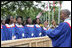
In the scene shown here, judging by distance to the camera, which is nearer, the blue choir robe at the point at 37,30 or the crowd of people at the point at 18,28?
the crowd of people at the point at 18,28

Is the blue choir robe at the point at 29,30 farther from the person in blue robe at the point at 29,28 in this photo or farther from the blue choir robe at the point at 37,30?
the blue choir robe at the point at 37,30

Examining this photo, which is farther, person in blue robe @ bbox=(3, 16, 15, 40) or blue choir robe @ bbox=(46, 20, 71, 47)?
person in blue robe @ bbox=(3, 16, 15, 40)

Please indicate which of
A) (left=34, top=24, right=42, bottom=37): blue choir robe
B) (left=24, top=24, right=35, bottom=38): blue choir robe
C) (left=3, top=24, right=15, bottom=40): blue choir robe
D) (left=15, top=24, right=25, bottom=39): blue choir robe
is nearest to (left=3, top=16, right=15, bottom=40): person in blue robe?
(left=3, top=24, right=15, bottom=40): blue choir robe

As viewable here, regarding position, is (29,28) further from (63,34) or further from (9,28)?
(63,34)

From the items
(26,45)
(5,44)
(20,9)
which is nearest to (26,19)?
(20,9)

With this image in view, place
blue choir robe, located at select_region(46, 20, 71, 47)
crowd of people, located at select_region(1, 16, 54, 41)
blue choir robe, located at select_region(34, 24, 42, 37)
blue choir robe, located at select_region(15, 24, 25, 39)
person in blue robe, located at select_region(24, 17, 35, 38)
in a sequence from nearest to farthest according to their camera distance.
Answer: blue choir robe, located at select_region(46, 20, 71, 47) < crowd of people, located at select_region(1, 16, 54, 41) < blue choir robe, located at select_region(15, 24, 25, 39) < person in blue robe, located at select_region(24, 17, 35, 38) < blue choir robe, located at select_region(34, 24, 42, 37)

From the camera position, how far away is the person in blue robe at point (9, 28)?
17.5ft

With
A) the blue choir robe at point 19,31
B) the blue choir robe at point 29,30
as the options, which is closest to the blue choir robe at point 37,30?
the blue choir robe at point 29,30

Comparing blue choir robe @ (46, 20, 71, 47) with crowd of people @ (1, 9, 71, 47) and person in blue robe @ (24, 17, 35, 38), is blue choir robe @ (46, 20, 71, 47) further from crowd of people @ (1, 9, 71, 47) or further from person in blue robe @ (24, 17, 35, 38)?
person in blue robe @ (24, 17, 35, 38)

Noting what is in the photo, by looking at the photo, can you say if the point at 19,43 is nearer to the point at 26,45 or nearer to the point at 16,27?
the point at 26,45

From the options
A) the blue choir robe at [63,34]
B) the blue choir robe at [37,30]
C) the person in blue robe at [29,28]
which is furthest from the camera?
the blue choir robe at [37,30]

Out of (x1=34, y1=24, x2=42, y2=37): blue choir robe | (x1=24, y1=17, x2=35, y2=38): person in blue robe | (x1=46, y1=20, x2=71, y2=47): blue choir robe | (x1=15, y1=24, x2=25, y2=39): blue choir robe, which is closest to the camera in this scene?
(x1=46, y1=20, x2=71, y2=47): blue choir robe

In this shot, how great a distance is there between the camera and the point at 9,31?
17.8 ft

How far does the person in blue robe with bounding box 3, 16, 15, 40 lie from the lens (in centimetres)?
534
